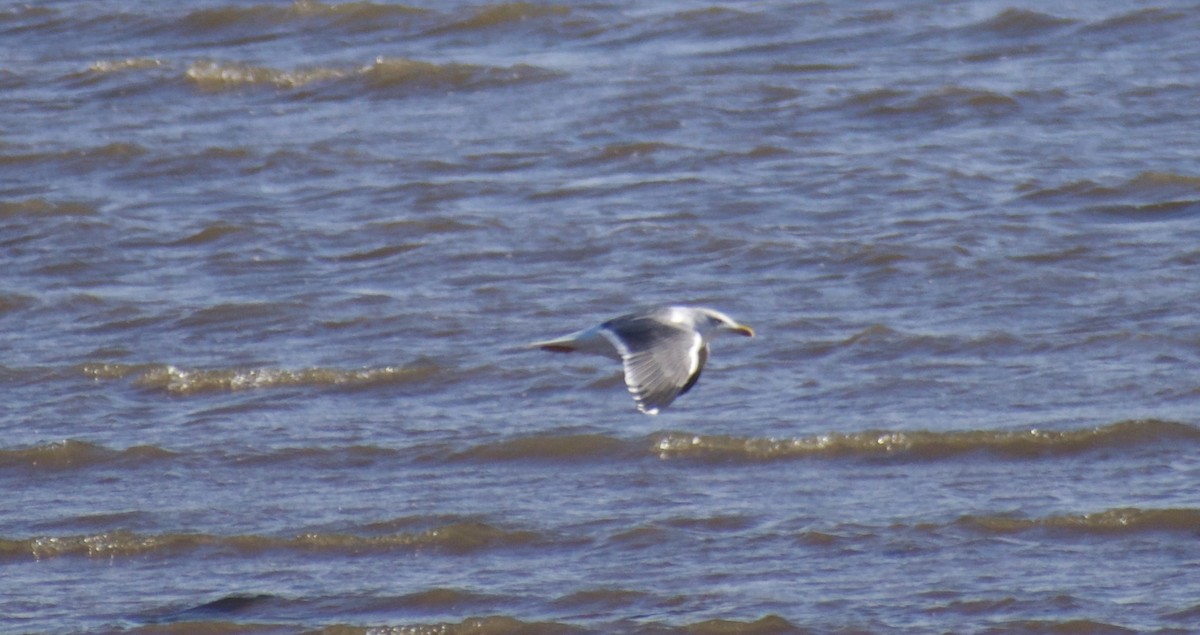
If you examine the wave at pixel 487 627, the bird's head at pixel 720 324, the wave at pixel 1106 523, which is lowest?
the wave at pixel 1106 523

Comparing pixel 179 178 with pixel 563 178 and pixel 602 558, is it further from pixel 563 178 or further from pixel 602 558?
pixel 602 558

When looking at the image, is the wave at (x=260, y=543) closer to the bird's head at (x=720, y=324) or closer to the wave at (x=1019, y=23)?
the bird's head at (x=720, y=324)

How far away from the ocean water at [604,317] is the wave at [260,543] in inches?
0.6

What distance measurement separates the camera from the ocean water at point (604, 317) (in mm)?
5574

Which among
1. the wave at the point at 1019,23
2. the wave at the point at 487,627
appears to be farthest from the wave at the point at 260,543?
the wave at the point at 1019,23

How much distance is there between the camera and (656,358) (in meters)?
5.68

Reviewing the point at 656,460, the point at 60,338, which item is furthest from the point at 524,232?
the point at 656,460

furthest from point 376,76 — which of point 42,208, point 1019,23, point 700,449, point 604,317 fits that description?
point 700,449

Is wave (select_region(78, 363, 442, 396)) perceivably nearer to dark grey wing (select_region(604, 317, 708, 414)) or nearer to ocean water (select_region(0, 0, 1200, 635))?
ocean water (select_region(0, 0, 1200, 635))

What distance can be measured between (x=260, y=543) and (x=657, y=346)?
51.2 inches

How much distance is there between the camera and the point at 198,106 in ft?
40.0

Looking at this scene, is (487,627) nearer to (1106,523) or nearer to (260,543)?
(260,543)

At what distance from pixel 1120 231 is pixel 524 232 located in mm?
2626

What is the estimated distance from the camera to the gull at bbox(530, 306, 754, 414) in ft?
18.0
